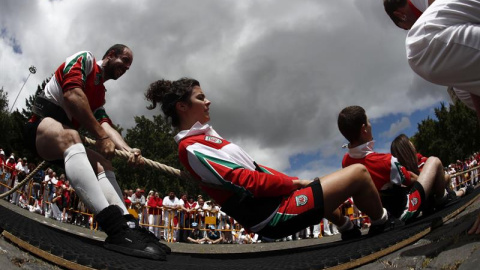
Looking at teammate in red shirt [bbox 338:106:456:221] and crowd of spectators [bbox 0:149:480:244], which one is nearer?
teammate in red shirt [bbox 338:106:456:221]

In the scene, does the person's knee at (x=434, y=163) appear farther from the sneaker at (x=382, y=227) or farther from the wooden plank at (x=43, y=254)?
the wooden plank at (x=43, y=254)

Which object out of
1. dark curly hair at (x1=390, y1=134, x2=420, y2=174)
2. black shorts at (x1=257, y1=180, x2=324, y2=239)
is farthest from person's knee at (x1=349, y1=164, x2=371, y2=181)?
dark curly hair at (x1=390, y1=134, x2=420, y2=174)

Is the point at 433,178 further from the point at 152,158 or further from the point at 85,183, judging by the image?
the point at 152,158

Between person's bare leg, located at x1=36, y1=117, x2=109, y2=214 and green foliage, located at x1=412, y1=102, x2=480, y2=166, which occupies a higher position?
green foliage, located at x1=412, y1=102, x2=480, y2=166

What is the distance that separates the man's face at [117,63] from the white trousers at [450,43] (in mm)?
2486

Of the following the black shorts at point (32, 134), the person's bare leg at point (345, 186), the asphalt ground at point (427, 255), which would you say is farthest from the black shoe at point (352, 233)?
the black shorts at point (32, 134)

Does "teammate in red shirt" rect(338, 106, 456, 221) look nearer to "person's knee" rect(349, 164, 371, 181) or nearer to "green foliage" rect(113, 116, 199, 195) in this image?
"person's knee" rect(349, 164, 371, 181)

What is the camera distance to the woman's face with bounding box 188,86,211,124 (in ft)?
9.43

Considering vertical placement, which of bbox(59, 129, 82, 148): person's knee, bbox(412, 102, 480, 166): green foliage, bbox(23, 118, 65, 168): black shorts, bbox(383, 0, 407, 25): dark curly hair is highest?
bbox(412, 102, 480, 166): green foliage

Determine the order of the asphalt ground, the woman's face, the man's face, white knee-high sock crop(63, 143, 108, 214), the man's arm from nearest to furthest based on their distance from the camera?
1. the asphalt ground
2. white knee-high sock crop(63, 143, 108, 214)
3. the woman's face
4. the man's arm
5. the man's face

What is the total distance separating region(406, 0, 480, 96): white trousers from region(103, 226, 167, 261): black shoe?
6.48 feet

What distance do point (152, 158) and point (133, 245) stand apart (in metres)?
39.9

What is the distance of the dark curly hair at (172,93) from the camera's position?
2.96m

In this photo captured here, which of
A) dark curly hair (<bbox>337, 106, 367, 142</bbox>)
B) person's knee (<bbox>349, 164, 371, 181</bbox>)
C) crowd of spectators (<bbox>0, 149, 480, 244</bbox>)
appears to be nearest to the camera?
person's knee (<bbox>349, 164, 371, 181</bbox>)
